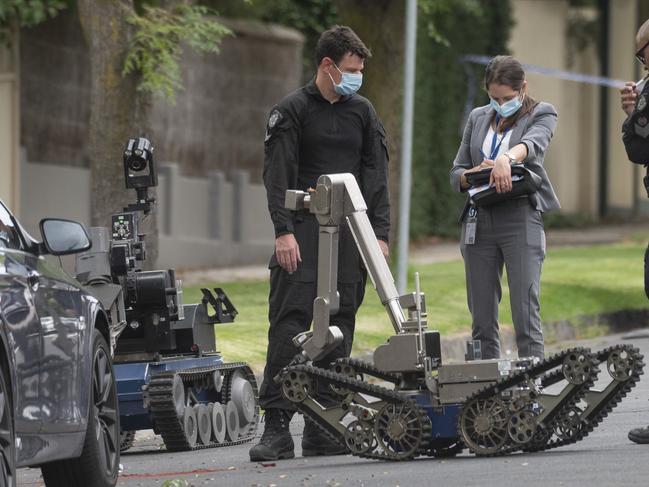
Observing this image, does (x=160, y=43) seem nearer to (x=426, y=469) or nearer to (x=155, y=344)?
(x=155, y=344)

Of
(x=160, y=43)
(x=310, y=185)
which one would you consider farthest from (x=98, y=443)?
(x=160, y=43)

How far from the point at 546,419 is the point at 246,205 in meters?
16.1

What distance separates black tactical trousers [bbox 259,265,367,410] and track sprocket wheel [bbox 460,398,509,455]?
100 centimetres

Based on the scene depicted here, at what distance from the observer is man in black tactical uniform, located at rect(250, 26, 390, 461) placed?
28.1 ft

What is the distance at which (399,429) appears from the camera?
7.95 m

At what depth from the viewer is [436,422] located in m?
7.98

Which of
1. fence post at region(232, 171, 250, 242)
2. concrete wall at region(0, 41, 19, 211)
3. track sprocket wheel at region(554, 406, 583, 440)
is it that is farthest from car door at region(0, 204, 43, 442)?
fence post at region(232, 171, 250, 242)

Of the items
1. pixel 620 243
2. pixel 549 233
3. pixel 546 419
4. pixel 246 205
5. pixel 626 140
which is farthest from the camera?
pixel 549 233

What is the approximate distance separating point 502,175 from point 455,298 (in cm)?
868

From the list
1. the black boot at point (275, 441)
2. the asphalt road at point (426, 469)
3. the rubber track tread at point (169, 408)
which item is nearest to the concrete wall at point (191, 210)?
the rubber track tread at point (169, 408)

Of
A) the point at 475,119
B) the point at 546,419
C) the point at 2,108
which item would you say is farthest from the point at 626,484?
the point at 2,108

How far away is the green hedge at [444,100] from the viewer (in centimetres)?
2775

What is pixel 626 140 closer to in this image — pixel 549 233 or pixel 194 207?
pixel 194 207

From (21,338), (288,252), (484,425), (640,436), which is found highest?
(288,252)
